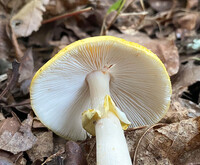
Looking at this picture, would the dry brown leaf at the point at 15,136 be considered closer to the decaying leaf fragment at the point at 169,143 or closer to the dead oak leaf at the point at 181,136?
the decaying leaf fragment at the point at 169,143

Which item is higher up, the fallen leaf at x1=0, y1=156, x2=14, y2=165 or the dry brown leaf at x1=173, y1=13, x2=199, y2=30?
the fallen leaf at x1=0, y1=156, x2=14, y2=165

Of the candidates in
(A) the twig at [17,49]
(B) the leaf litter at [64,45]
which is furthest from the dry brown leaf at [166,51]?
(A) the twig at [17,49]

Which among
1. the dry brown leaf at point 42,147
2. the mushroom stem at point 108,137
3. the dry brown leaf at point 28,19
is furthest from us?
the dry brown leaf at point 28,19

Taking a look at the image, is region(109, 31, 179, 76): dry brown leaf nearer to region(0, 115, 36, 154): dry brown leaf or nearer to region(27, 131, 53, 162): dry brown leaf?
region(27, 131, 53, 162): dry brown leaf

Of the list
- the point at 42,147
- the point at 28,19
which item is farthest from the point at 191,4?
the point at 42,147

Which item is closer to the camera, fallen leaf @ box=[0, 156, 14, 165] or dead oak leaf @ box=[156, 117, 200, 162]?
fallen leaf @ box=[0, 156, 14, 165]

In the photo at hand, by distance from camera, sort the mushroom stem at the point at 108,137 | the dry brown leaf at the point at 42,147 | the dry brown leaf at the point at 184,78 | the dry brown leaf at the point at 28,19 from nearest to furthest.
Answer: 1. the mushroom stem at the point at 108,137
2. the dry brown leaf at the point at 42,147
3. the dry brown leaf at the point at 184,78
4. the dry brown leaf at the point at 28,19

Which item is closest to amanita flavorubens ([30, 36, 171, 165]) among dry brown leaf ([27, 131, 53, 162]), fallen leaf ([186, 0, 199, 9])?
dry brown leaf ([27, 131, 53, 162])

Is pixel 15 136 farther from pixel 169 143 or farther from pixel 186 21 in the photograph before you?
pixel 186 21
